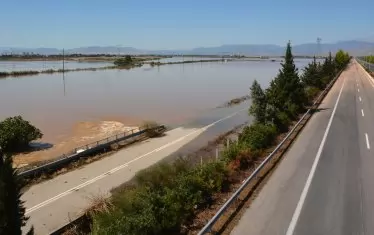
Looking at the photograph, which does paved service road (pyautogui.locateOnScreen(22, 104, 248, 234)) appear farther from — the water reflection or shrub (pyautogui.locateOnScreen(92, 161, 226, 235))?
the water reflection

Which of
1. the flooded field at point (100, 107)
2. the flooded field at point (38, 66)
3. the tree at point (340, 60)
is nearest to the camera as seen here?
the flooded field at point (100, 107)

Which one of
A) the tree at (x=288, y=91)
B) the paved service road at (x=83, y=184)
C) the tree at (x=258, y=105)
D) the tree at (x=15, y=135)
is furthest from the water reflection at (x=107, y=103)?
the tree at (x=258, y=105)

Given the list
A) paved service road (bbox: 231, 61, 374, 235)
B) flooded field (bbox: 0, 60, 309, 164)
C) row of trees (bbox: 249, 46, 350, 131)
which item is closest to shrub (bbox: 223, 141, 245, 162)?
paved service road (bbox: 231, 61, 374, 235)

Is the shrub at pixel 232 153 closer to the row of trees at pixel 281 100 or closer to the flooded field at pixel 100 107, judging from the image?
the row of trees at pixel 281 100

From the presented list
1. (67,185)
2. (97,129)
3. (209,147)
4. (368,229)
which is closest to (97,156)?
(67,185)

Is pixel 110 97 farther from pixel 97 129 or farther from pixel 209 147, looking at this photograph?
pixel 209 147

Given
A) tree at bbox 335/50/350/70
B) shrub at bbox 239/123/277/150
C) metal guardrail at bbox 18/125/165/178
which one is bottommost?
metal guardrail at bbox 18/125/165/178

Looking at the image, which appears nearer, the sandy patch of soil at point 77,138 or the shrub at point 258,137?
the shrub at point 258,137
